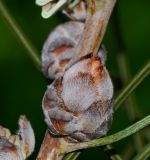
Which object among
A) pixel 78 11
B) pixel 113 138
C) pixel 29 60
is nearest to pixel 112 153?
pixel 113 138

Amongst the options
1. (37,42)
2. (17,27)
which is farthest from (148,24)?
(17,27)

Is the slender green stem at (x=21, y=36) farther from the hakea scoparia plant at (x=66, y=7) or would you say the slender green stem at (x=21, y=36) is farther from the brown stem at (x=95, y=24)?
the brown stem at (x=95, y=24)

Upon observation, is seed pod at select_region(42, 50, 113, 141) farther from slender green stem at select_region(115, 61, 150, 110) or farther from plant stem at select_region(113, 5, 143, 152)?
plant stem at select_region(113, 5, 143, 152)

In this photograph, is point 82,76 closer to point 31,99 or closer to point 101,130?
point 101,130

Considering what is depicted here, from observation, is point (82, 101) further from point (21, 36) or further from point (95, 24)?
point (21, 36)

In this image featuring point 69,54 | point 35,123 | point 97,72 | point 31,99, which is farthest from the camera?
point 31,99

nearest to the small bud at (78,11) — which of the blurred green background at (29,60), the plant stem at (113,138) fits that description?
the plant stem at (113,138)

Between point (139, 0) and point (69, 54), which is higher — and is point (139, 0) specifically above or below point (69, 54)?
below
